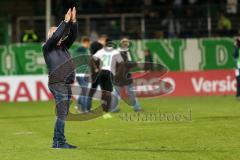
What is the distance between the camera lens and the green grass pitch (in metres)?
→ 13.5

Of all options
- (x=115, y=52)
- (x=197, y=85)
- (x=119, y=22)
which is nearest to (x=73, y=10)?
(x=115, y=52)

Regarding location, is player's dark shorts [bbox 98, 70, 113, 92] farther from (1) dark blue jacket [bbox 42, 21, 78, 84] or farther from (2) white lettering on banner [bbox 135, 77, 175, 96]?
(1) dark blue jacket [bbox 42, 21, 78, 84]

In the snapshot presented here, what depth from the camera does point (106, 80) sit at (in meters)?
22.6

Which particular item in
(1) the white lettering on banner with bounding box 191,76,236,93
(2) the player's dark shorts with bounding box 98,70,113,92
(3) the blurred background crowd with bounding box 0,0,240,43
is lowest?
(1) the white lettering on banner with bounding box 191,76,236,93

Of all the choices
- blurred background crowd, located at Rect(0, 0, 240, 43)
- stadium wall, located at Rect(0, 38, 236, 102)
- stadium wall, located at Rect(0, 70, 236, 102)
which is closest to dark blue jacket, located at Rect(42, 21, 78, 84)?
stadium wall, located at Rect(0, 70, 236, 102)

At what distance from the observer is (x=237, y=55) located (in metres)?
26.6

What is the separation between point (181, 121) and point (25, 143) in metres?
5.44

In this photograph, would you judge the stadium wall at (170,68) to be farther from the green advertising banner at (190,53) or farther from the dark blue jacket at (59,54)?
the dark blue jacket at (59,54)

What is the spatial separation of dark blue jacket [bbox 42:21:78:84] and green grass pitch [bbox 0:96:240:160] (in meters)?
1.44

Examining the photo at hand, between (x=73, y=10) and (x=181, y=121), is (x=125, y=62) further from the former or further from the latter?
(x=73, y=10)

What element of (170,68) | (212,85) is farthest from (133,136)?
(170,68)

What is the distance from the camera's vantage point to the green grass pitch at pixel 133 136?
13508mm

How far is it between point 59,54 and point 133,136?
9.86ft

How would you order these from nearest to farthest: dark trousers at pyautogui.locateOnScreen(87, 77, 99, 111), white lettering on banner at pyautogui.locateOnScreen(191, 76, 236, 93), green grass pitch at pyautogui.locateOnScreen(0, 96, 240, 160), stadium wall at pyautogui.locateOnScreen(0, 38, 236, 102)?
green grass pitch at pyautogui.locateOnScreen(0, 96, 240, 160), dark trousers at pyautogui.locateOnScreen(87, 77, 99, 111), stadium wall at pyautogui.locateOnScreen(0, 38, 236, 102), white lettering on banner at pyautogui.locateOnScreen(191, 76, 236, 93)
